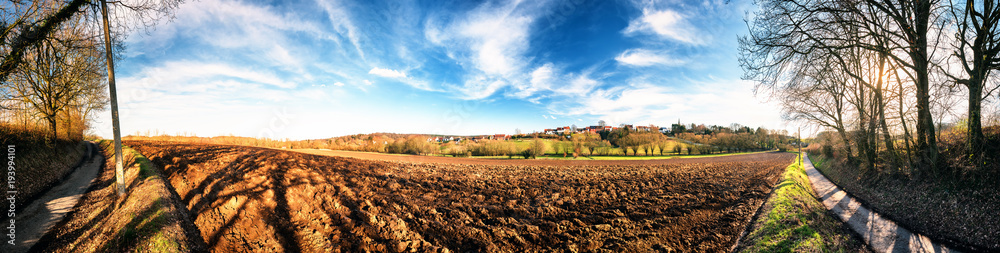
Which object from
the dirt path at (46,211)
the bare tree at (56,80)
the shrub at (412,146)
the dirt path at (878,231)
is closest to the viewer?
the dirt path at (46,211)

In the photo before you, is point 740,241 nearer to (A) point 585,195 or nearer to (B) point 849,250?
(B) point 849,250

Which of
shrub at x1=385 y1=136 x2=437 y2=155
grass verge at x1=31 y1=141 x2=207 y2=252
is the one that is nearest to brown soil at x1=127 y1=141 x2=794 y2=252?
grass verge at x1=31 y1=141 x2=207 y2=252

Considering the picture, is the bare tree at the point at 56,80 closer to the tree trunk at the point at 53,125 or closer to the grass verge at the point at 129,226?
the tree trunk at the point at 53,125

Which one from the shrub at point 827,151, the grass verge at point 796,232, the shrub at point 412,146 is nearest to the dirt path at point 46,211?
the grass verge at point 796,232

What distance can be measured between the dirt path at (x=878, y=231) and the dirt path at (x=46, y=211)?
17922mm

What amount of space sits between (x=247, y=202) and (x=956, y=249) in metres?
16.0

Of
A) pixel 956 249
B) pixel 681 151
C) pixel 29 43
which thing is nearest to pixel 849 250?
pixel 956 249

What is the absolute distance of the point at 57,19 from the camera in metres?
8.74

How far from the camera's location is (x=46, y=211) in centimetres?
784

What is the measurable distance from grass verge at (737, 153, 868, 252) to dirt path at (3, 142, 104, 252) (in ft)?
48.5

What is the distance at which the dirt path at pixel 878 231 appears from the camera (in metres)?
6.32

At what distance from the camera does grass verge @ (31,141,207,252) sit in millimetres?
5257

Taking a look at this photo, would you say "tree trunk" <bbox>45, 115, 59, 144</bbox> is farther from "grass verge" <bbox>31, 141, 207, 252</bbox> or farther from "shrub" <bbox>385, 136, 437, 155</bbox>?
"shrub" <bbox>385, 136, 437, 155</bbox>

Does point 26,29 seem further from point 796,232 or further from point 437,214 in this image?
point 796,232
